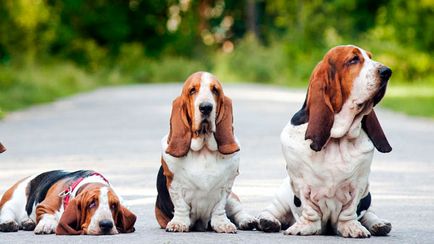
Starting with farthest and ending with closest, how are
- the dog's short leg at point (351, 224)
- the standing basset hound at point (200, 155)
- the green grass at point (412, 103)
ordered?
1. the green grass at point (412, 103)
2. the standing basset hound at point (200, 155)
3. the dog's short leg at point (351, 224)

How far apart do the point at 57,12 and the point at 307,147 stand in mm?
65330

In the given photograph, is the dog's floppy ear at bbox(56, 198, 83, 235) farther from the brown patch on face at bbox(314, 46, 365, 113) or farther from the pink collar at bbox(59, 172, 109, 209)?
the brown patch on face at bbox(314, 46, 365, 113)

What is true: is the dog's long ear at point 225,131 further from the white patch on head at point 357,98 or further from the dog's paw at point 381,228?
the dog's paw at point 381,228

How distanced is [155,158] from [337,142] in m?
8.73

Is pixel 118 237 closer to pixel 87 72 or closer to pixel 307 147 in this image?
pixel 307 147

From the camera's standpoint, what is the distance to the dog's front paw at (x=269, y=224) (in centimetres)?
910

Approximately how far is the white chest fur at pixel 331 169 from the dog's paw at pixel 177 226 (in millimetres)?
876

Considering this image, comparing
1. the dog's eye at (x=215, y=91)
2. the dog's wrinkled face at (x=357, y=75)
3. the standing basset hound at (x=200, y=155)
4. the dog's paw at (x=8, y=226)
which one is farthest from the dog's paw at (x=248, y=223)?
the dog's paw at (x=8, y=226)

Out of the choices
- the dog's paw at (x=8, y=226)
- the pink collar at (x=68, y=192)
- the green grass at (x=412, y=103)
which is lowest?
the green grass at (x=412, y=103)

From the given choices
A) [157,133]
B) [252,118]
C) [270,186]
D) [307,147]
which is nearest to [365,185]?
[307,147]

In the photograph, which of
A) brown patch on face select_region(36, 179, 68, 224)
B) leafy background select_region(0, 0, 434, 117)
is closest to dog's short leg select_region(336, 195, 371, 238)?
brown patch on face select_region(36, 179, 68, 224)

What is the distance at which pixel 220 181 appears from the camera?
894 cm

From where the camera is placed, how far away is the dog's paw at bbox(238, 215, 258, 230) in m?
9.29

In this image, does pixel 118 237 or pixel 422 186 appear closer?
pixel 118 237
